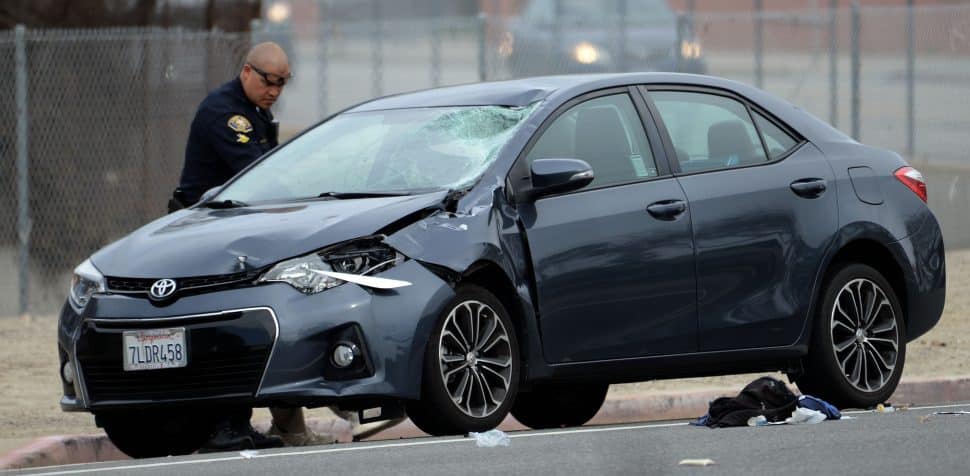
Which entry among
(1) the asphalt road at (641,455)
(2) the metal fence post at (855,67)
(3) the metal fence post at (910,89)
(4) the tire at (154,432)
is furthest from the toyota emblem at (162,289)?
(3) the metal fence post at (910,89)

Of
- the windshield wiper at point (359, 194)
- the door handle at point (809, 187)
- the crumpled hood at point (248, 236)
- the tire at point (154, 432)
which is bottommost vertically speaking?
the tire at point (154, 432)

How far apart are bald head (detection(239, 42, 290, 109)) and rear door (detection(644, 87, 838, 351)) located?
201 centimetres

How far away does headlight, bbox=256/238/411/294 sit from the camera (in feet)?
25.1

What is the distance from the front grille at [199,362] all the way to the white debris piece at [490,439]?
863 mm

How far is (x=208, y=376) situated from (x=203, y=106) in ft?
8.74

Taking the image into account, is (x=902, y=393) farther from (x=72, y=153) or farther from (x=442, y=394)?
(x=72, y=153)

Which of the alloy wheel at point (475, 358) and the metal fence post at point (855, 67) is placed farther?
the metal fence post at point (855, 67)

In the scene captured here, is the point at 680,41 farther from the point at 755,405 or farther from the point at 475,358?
the point at 475,358

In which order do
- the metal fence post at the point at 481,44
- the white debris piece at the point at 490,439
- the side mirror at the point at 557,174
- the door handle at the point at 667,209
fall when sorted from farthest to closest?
the metal fence post at the point at 481,44, the door handle at the point at 667,209, the side mirror at the point at 557,174, the white debris piece at the point at 490,439

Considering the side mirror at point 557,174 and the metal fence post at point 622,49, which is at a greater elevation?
the metal fence post at point 622,49

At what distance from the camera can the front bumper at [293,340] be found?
7.58 m

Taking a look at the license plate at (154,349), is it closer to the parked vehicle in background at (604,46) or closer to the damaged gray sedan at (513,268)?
the damaged gray sedan at (513,268)

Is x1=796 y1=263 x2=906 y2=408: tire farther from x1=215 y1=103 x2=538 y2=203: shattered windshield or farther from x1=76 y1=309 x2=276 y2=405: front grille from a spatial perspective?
x1=76 y1=309 x2=276 y2=405: front grille

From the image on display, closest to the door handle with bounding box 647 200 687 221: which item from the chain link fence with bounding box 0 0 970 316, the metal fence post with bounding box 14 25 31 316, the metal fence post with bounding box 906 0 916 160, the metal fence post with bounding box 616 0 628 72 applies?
the metal fence post with bounding box 14 25 31 316
